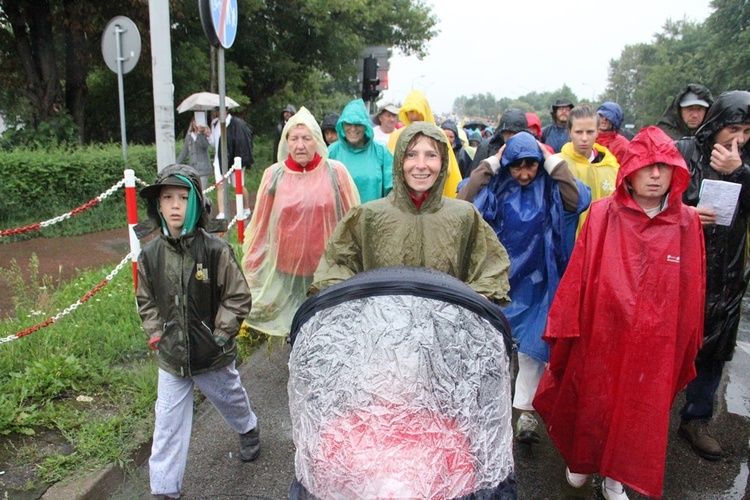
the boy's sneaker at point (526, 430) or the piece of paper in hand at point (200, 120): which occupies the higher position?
the piece of paper in hand at point (200, 120)

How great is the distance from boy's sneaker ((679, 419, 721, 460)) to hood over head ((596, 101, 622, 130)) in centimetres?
316

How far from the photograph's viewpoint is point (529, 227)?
357 centimetres

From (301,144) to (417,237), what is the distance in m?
1.74

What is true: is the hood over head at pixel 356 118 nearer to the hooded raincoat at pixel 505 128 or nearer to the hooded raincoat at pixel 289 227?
the hooded raincoat at pixel 289 227

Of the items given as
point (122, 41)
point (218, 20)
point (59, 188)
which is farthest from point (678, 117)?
point (59, 188)

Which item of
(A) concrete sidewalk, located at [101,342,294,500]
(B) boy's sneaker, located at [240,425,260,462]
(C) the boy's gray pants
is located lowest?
(A) concrete sidewalk, located at [101,342,294,500]

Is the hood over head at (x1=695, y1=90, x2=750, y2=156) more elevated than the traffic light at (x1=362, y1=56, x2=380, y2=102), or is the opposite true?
the traffic light at (x1=362, y1=56, x2=380, y2=102)

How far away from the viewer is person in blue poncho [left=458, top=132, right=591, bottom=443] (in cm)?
355

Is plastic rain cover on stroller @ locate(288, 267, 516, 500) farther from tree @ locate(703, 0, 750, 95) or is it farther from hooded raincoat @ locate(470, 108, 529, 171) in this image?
tree @ locate(703, 0, 750, 95)

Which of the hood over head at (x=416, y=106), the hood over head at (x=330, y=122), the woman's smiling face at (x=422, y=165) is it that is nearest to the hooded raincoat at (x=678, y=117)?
the hood over head at (x=416, y=106)

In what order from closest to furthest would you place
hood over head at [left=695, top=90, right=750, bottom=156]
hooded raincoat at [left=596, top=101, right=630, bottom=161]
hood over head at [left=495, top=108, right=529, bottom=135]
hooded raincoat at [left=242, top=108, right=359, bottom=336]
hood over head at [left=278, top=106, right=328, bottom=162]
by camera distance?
hood over head at [left=695, top=90, right=750, bottom=156], hood over head at [left=278, top=106, right=328, bottom=162], hooded raincoat at [left=242, top=108, right=359, bottom=336], hood over head at [left=495, top=108, right=529, bottom=135], hooded raincoat at [left=596, top=101, right=630, bottom=161]

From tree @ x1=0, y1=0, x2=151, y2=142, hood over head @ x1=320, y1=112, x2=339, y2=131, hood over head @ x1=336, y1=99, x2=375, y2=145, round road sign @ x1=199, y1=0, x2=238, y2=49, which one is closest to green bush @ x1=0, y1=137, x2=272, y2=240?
hood over head @ x1=320, y1=112, x2=339, y2=131

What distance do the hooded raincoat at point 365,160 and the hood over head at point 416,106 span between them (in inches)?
27.9

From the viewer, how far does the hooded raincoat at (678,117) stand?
4719 millimetres
